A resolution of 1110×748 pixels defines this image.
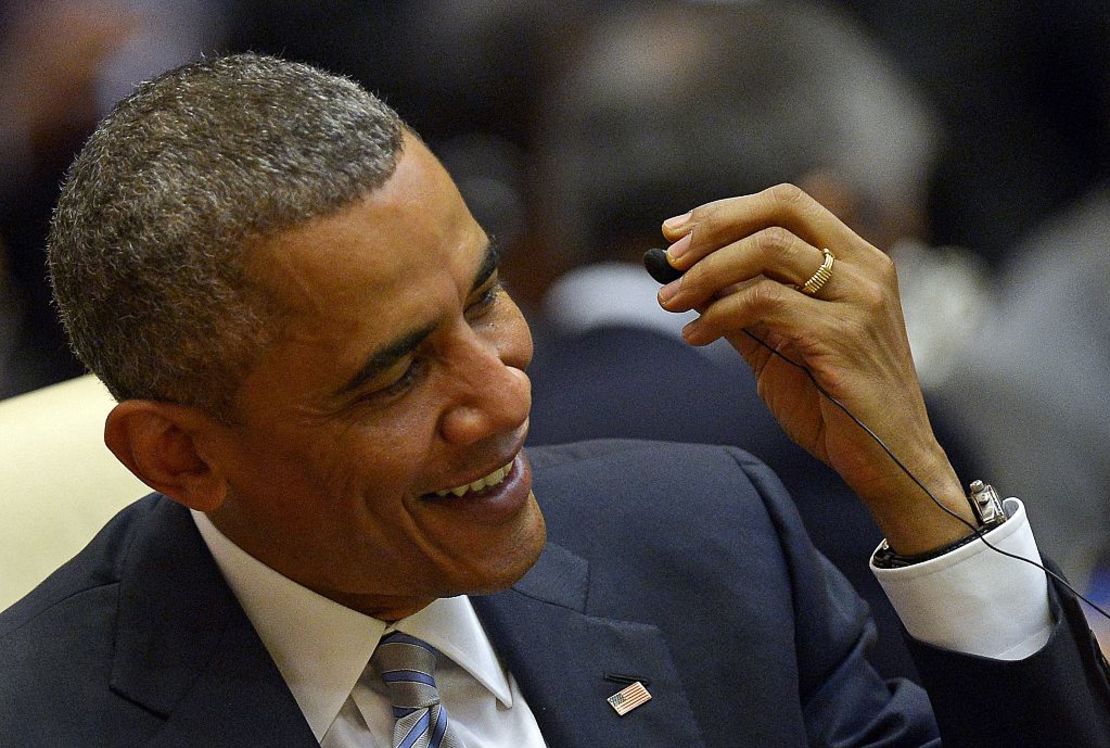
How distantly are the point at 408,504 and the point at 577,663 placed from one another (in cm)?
38

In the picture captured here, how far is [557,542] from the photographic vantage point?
2141 mm

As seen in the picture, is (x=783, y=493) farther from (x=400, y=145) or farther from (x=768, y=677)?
(x=400, y=145)

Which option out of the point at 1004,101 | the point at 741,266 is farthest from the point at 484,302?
the point at 1004,101

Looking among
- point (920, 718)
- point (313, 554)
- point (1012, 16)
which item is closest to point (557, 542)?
point (313, 554)

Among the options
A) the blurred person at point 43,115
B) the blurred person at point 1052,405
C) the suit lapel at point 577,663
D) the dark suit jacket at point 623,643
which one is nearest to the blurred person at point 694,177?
the blurred person at point 1052,405

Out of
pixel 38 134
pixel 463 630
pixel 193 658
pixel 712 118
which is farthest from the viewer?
pixel 38 134

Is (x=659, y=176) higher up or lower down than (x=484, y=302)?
lower down

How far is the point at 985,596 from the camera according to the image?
6.41 ft

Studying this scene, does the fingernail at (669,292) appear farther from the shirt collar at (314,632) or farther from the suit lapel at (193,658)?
the suit lapel at (193,658)

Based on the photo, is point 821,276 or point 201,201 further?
point 821,276

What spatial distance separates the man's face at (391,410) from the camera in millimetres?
1680

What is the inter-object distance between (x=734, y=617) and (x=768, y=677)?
0.30 ft

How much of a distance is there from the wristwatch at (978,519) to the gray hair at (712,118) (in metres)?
1.15

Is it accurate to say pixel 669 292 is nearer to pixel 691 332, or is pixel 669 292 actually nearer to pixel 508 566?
pixel 691 332
